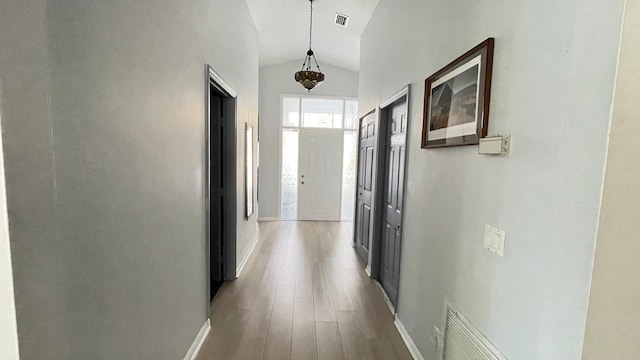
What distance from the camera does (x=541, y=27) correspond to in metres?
1.04

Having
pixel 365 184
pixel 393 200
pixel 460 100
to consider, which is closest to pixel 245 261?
pixel 365 184

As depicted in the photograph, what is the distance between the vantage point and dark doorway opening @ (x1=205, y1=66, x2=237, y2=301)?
123 inches

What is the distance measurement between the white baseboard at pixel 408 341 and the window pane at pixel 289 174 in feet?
13.9

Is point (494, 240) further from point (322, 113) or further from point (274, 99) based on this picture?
point (274, 99)

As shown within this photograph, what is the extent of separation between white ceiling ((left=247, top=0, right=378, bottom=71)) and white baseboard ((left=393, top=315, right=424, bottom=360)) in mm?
3517

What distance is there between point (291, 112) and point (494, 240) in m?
5.60

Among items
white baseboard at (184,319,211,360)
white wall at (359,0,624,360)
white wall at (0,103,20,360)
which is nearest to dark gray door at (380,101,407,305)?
white wall at (359,0,624,360)

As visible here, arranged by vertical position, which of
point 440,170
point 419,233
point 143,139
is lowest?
point 419,233

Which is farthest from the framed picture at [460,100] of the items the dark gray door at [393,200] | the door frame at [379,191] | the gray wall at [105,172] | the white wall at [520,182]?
the gray wall at [105,172]

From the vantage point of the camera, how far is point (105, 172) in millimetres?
1115

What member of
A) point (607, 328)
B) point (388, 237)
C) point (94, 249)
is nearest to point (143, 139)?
point (94, 249)

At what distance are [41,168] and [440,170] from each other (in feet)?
5.94

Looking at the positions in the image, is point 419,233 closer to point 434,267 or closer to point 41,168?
point 434,267

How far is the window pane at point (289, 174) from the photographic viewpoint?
6422 mm
